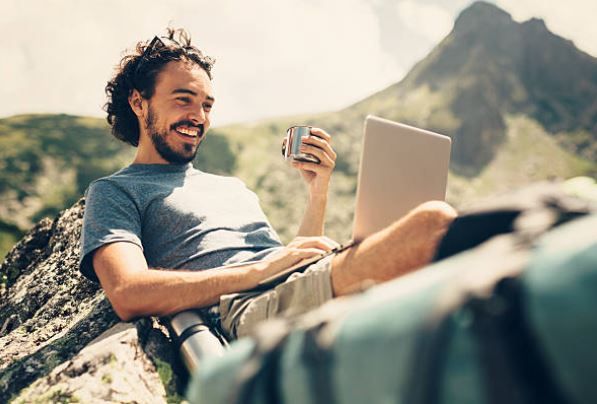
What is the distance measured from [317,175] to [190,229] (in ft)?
5.68

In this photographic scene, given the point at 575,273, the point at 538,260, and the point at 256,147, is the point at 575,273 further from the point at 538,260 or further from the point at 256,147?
the point at 256,147

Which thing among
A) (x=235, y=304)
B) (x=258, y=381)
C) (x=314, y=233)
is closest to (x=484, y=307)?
(x=258, y=381)

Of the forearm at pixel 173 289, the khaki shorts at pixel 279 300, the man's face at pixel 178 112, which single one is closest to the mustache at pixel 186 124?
the man's face at pixel 178 112

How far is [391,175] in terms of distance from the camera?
3.59 m

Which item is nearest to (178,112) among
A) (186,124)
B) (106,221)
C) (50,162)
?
(186,124)

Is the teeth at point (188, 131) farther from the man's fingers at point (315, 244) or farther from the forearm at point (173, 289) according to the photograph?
the man's fingers at point (315, 244)

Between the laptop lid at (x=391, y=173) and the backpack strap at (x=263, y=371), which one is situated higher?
the laptop lid at (x=391, y=173)

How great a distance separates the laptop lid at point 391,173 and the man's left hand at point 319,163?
1.71 m

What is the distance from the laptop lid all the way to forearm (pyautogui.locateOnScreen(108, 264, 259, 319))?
117cm

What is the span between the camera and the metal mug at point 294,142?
5332 mm

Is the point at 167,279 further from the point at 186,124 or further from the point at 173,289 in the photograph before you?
the point at 186,124

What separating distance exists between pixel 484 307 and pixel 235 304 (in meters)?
2.73

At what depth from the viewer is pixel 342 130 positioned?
122 meters

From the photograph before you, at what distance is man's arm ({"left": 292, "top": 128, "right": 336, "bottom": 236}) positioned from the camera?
5473mm
